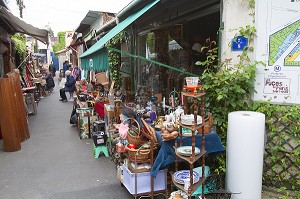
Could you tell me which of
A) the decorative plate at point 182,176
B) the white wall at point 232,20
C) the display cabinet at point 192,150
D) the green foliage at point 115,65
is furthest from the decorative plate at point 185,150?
the green foliage at point 115,65

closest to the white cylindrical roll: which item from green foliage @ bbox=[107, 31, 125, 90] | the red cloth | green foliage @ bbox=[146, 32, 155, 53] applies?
the red cloth

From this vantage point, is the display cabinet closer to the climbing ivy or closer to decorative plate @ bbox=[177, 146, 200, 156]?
decorative plate @ bbox=[177, 146, 200, 156]

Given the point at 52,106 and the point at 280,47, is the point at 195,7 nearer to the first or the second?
the point at 280,47

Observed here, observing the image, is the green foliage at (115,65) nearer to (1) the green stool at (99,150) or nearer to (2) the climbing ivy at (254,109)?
(1) the green stool at (99,150)

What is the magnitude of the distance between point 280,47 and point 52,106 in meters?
12.2

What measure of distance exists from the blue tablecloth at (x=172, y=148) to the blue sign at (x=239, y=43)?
1.39 m

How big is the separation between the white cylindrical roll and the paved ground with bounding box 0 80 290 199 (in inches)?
25.9

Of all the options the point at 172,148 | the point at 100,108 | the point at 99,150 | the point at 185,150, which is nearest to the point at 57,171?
the point at 99,150

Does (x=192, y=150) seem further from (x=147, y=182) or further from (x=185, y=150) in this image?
(x=147, y=182)

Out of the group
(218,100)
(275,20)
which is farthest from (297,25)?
(218,100)

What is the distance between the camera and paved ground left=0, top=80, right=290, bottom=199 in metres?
4.53

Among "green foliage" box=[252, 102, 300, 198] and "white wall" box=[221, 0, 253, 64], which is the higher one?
"white wall" box=[221, 0, 253, 64]

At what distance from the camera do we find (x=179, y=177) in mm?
3686

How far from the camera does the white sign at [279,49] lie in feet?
12.5
